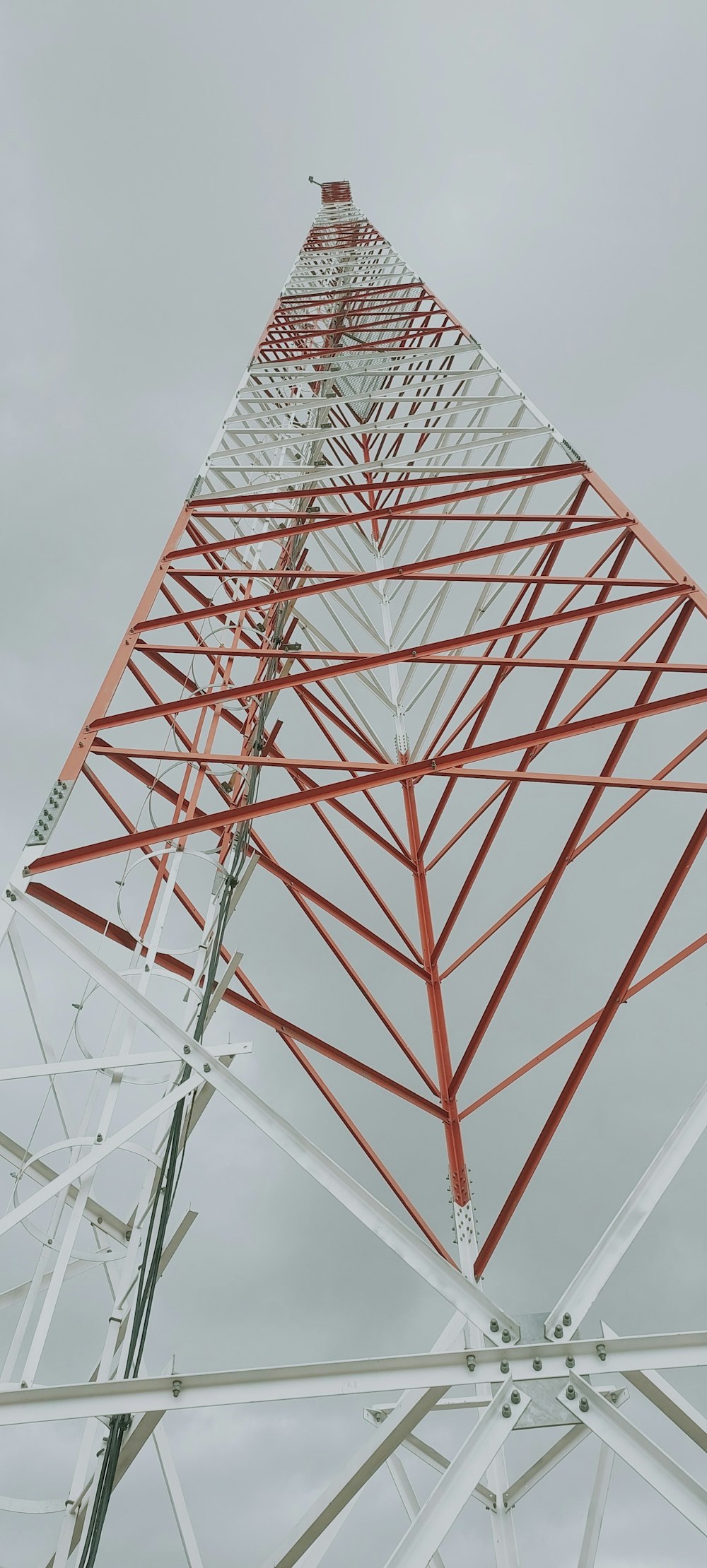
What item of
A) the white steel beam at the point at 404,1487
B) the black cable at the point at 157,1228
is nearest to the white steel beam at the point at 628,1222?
the black cable at the point at 157,1228

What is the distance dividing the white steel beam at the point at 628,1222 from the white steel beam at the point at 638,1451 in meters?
0.32

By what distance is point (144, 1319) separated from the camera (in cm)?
691

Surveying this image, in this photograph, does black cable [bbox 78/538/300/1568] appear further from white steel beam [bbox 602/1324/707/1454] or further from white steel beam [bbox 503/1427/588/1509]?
white steel beam [bbox 503/1427/588/1509]

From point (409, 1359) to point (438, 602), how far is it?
11.8 metres

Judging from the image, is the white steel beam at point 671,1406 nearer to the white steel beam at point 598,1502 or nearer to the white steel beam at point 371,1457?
the white steel beam at point 371,1457

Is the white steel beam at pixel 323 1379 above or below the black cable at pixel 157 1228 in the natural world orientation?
below

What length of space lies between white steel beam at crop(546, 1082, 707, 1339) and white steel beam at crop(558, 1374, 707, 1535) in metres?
0.32

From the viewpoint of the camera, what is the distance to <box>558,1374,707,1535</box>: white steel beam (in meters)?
4.82

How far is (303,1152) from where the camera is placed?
5.88 metres

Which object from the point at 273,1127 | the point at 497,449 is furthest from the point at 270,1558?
the point at 497,449

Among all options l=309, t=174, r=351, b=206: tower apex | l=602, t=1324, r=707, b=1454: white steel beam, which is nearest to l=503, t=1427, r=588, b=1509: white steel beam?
l=602, t=1324, r=707, b=1454: white steel beam

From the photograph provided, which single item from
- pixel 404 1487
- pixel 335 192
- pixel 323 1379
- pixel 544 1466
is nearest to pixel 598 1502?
pixel 544 1466

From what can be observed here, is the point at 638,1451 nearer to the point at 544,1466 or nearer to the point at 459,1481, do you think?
the point at 459,1481

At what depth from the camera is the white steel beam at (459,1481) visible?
4.73 meters
